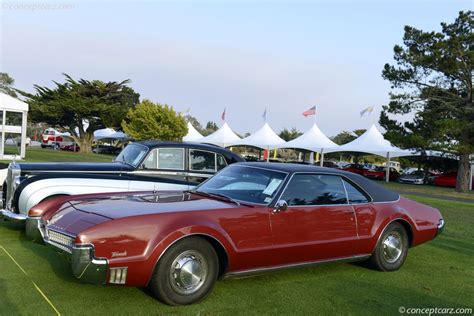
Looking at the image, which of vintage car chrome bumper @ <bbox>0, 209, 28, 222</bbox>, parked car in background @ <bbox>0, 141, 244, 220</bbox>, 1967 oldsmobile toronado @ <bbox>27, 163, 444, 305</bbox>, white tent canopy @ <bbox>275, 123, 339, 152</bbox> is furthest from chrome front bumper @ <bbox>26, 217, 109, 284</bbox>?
white tent canopy @ <bbox>275, 123, 339, 152</bbox>

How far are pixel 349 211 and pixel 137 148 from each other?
13.7 ft

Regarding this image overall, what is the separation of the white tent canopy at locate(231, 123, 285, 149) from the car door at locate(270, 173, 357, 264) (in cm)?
3604

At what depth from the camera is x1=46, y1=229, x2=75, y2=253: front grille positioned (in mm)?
4176

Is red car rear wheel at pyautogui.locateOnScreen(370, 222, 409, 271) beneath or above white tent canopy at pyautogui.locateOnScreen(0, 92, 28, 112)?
beneath

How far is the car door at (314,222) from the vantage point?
193 inches

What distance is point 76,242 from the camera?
3.90 metres

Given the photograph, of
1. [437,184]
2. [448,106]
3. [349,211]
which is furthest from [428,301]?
[437,184]

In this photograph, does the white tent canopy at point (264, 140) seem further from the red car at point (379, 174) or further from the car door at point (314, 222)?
the car door at point (314, 222)

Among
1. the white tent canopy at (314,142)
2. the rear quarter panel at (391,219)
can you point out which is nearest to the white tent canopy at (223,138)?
the white tent canopy at (314,142)

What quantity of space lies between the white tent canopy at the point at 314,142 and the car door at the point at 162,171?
31.7m

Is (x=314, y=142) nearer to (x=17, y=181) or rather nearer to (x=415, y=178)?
(x=415, y=178)

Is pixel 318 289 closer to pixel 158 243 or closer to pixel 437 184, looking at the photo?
pixel 158 243

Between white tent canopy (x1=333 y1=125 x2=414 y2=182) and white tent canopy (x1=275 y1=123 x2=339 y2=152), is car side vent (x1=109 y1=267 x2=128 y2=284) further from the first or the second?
white tent canopy (x1=275 y1=123 x2=339 y2=152)

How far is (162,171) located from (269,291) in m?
3.52
